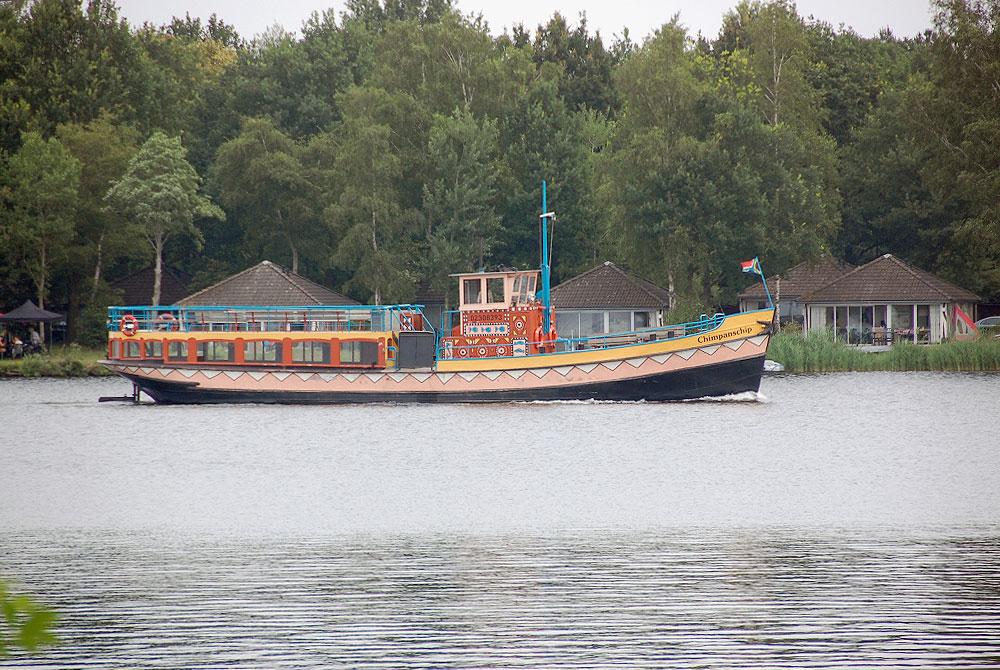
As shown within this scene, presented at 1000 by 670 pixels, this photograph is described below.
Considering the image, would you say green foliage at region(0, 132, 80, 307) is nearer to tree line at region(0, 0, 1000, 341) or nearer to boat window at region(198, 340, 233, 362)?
tree line at region(0, 0, 1000, 341)

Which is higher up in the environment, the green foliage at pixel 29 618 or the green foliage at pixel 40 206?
the green foliage at pixel 40 206

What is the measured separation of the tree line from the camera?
80250 millimetres

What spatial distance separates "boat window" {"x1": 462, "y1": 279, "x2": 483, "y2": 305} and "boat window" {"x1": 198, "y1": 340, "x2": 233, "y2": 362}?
9.67 metres

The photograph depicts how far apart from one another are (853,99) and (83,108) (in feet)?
166

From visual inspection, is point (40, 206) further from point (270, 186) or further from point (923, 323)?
point (923, 323)

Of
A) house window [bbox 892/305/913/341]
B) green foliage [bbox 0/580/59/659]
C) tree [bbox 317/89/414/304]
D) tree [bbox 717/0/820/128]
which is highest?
tree [bbox 717/0/820/128]

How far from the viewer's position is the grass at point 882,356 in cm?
6688

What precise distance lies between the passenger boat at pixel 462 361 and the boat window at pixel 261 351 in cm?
4

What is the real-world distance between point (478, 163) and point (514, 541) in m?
63.7

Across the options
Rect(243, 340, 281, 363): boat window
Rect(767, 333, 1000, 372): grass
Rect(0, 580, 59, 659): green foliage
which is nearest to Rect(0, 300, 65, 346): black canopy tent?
Rect(243, 340, 281, 363): boat window

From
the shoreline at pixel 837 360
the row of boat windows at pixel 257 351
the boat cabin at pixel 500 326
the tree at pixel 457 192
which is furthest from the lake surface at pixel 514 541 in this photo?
the tree at pixel 457 192

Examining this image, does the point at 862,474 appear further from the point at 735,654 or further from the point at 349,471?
the point at 735,654

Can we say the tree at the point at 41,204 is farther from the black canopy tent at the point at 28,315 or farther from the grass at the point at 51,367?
the grass at the point at 51,367

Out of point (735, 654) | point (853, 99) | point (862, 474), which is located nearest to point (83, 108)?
point (853, 99)
